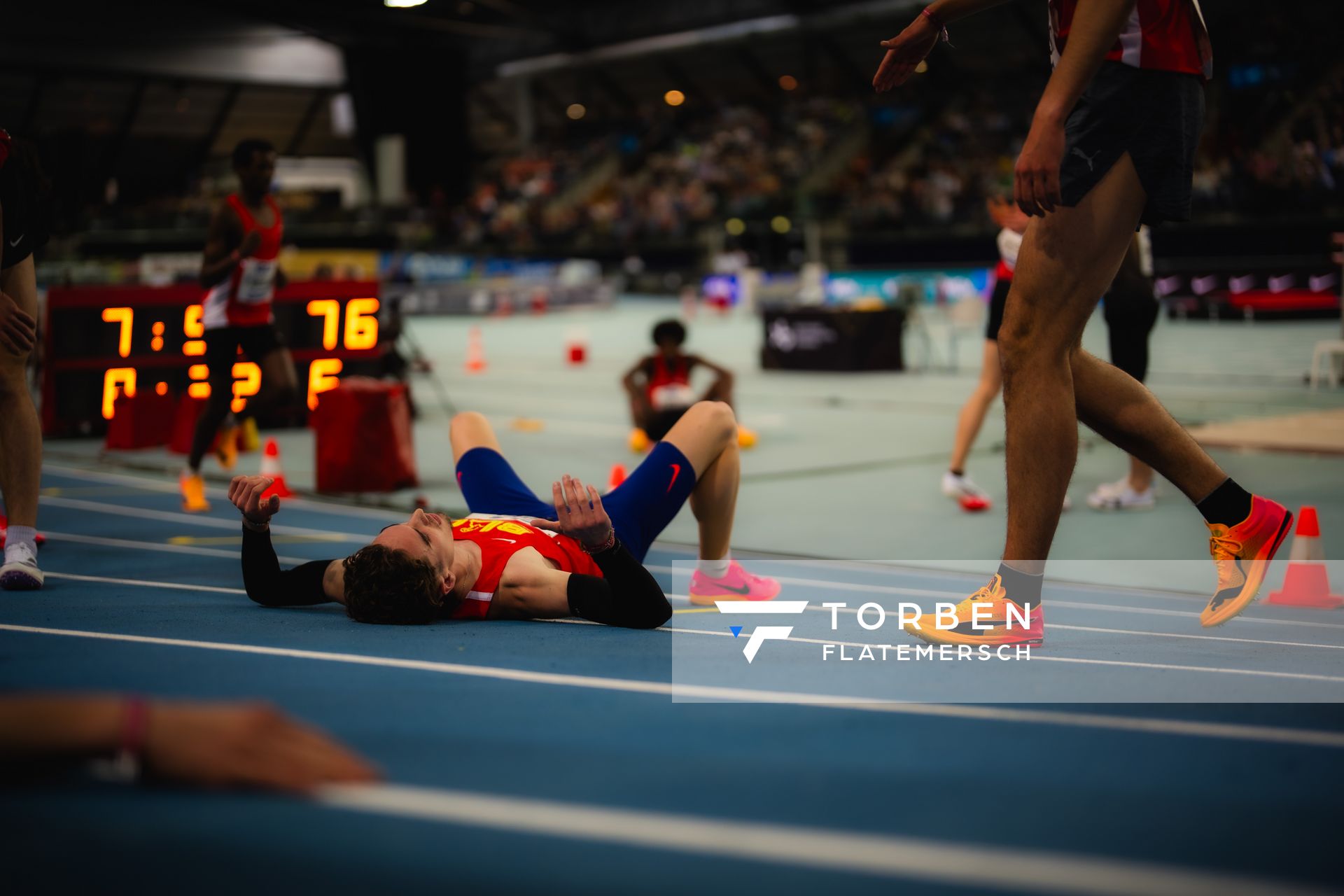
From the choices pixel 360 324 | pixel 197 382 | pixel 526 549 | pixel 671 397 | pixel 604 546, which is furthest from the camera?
pixel 360 324

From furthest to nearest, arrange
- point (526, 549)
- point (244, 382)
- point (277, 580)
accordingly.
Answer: point (244, 382) → point (277, 580) → point (526, 549)

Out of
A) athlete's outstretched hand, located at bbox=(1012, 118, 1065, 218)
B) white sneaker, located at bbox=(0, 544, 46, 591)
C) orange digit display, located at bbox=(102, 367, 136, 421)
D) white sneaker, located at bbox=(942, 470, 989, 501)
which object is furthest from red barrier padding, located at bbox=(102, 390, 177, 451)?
athlete's outstretched hand, located at bbox=(1012, 118, 1065, 218)

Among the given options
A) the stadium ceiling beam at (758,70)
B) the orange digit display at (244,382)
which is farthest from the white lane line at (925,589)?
the stadium ceiling beam at (758,70)

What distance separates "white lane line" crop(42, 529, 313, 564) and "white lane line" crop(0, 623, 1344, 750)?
184cm

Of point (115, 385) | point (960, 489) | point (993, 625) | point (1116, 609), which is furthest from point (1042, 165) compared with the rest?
point (115, 385)

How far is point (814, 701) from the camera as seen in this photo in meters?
2.85

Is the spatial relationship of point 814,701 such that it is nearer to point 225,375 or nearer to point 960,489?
point 960,489

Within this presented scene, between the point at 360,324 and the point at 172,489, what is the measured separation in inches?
102

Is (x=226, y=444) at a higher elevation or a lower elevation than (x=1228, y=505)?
higher

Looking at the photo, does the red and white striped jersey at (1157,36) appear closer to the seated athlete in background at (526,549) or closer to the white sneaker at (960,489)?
the seated athlete in background at (526,549)

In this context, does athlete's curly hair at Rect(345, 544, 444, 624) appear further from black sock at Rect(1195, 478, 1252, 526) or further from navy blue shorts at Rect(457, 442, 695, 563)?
black sock at Rect(1195, 478, 1252, 526)

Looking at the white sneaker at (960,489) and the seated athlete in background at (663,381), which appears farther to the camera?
the seated athlete in background at (663,381)

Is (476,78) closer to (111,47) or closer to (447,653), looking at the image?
(111,47)

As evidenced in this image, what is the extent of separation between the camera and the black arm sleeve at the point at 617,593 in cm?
355
